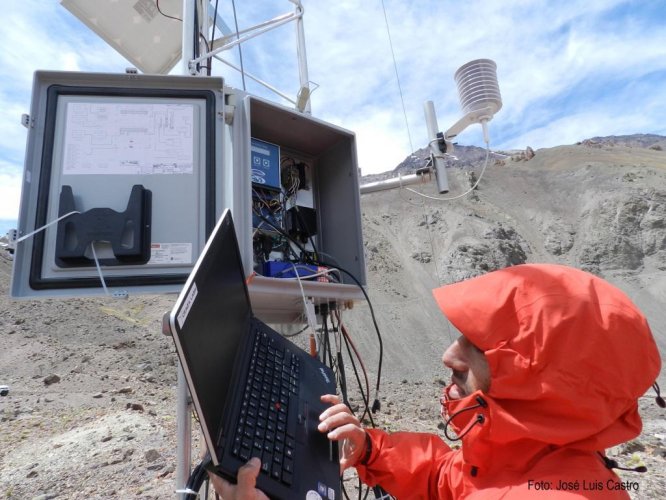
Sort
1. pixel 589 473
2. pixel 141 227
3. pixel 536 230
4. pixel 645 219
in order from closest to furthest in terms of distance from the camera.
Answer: pixel 589 473 < pixel 141 227 < pixel 645 219 < pixel 536 230

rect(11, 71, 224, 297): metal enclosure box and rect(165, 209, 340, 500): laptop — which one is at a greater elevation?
rect(11, 71, 224, 297): metal enclosure box

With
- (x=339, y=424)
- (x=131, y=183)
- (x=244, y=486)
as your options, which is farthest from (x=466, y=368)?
(x=131, y=183)

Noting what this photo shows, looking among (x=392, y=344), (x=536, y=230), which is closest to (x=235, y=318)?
(x=392, y=344)

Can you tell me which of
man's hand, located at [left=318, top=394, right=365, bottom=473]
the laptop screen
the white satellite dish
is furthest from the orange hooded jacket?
the white satellite dish

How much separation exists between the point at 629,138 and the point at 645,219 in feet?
195

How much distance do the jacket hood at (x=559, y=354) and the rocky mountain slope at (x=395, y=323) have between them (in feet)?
4.33

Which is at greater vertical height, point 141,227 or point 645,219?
point 645,219

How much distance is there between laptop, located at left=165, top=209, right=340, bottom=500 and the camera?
0.70m

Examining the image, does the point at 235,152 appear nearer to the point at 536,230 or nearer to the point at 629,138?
the point at 536,230

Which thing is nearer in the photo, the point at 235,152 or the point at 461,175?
the point at 235,152

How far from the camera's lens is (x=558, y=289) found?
0.89 metres

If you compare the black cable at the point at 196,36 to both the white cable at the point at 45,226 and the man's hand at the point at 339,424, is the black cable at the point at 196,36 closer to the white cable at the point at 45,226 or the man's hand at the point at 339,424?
the white cable at the point at 45,226

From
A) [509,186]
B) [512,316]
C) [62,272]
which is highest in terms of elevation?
[509,186]

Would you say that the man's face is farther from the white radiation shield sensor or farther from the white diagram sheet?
the white radiation shield sensor
